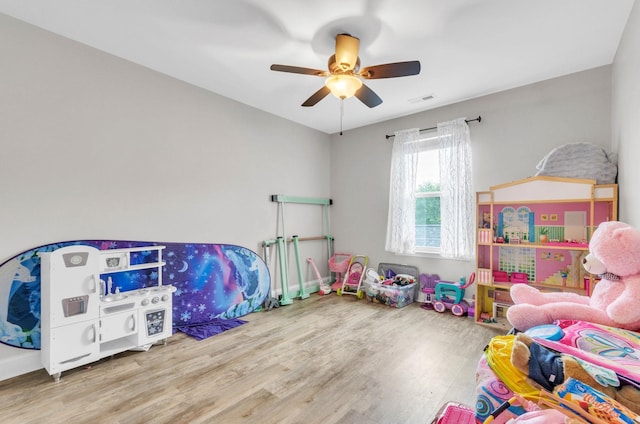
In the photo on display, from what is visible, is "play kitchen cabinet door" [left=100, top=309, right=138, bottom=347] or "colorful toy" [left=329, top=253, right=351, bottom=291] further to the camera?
"colorful toy" [left=329, top=253, right=351, bottom=291]

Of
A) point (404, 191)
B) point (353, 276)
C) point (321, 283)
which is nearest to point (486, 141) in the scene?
point (404, 191)

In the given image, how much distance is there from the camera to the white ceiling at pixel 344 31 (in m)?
2.07

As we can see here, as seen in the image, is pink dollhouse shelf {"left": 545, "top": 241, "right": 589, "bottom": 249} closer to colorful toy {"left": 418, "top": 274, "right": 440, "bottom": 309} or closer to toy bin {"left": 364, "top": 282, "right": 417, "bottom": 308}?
colorful toy {"left": 418, "top": 274, "right": 440, "bottom": 309}

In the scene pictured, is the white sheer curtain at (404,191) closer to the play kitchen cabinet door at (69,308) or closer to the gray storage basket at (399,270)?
the gray storage basket at (399,270)

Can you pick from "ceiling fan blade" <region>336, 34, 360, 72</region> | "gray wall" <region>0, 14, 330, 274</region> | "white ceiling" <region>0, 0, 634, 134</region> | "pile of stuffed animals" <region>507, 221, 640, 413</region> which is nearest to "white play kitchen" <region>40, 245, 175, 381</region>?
"gray wall" <region>0, 14, 330, 274</region>

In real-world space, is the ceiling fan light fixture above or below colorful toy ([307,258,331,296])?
above

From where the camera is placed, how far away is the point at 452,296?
3691 mm

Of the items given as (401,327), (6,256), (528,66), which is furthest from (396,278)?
(6,256)

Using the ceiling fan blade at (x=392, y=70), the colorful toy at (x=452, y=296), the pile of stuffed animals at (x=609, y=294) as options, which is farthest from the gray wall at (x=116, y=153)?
the pile of stuffed animals at (x=609, y=294)

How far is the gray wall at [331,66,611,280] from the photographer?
2.94 m

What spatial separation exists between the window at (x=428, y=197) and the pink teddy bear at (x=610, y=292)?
2.21m

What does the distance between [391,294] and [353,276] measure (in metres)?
0.88

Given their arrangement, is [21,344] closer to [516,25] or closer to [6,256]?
[6,256]

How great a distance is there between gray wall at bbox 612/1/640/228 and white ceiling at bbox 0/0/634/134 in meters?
0.17
